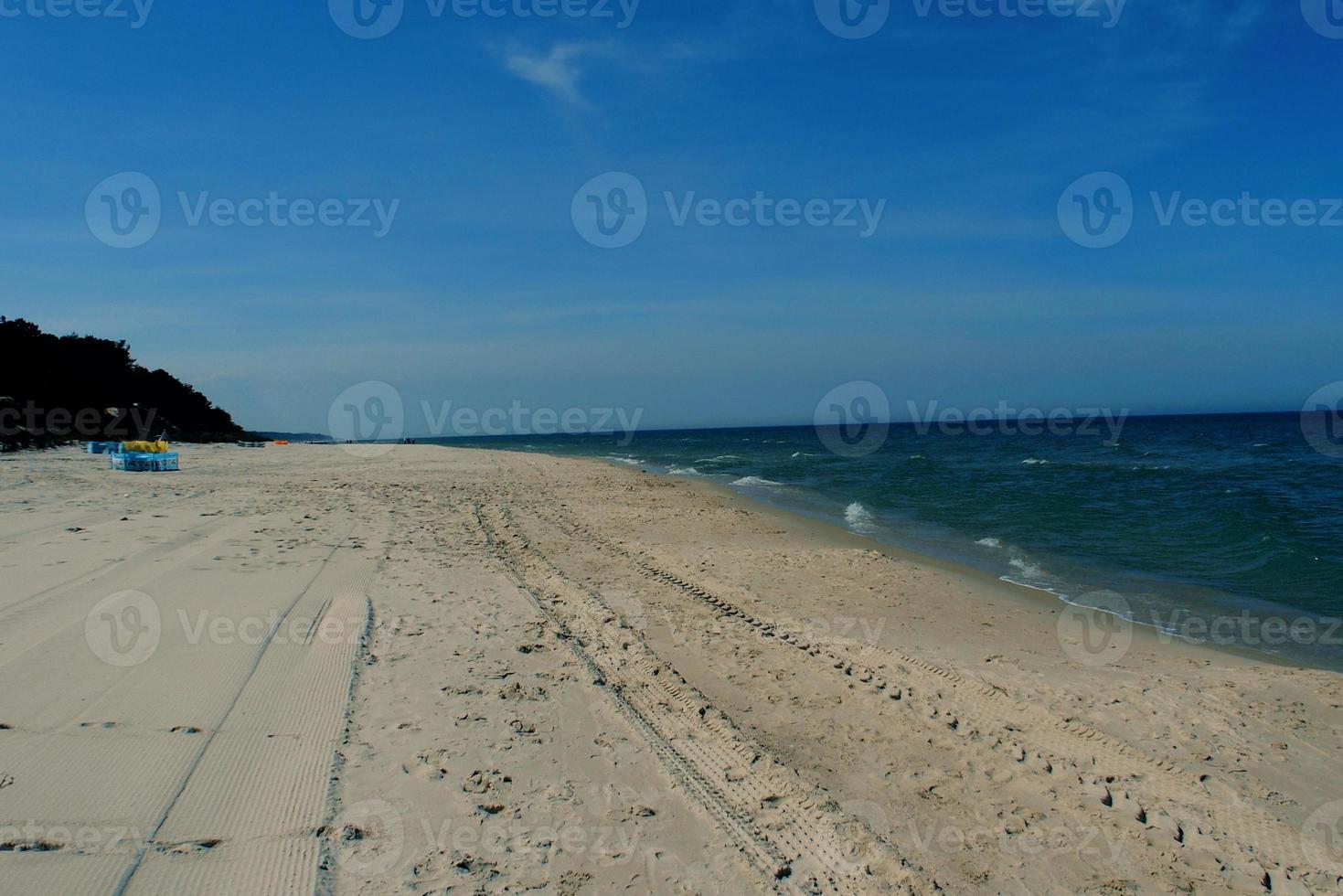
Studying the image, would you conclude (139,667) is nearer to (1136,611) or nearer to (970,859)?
(970,859)

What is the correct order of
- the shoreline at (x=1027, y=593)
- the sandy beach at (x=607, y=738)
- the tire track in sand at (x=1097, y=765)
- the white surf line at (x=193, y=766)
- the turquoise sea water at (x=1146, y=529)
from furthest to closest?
the turquoise sea water at (x=1146, y=529) → the shoreline at (x=1027, y=593) → the tire track in sand at (x=1097, y=765) → the sandy beach at (x=607, y=738) → the white surf line at (x=193, y=766)

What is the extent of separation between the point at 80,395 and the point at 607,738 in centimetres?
3903

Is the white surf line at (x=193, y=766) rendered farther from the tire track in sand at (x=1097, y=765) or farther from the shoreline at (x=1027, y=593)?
the shoreline at (x=1027, y=593)

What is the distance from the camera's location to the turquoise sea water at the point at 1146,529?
925 cm

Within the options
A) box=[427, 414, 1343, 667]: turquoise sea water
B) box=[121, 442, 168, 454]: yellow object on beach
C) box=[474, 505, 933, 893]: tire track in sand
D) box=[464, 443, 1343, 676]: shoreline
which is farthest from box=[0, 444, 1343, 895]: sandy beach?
box=[121, 442, 168, 454]: yellow object on beach

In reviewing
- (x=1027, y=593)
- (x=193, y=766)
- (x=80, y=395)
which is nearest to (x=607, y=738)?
(x=193, y=766)

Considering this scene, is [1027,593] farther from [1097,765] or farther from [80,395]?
[80,395]

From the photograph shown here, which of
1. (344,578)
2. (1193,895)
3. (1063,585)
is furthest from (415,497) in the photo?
(1193,895)

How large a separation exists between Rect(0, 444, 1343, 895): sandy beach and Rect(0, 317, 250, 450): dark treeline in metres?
23.1

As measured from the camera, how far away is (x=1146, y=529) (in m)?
15.2

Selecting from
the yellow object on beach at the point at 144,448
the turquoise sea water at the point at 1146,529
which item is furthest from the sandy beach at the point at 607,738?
the yellow object on beach at the point at 144,448

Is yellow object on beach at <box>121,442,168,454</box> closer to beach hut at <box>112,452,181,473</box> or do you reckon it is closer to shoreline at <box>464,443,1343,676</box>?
beach hut at <box>112,452,181,473</box>

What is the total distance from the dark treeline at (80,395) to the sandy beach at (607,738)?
23107 millimetres

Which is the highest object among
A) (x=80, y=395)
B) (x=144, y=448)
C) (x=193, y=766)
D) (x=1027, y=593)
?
(x=80, y=395)
